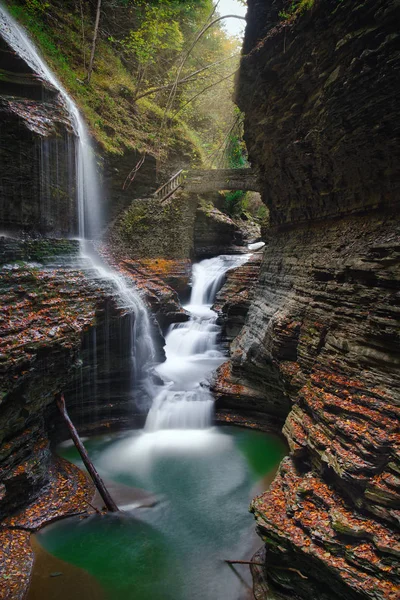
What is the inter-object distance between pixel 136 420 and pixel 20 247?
6.38m

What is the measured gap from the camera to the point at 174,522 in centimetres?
685

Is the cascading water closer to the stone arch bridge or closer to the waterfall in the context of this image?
the waterfall

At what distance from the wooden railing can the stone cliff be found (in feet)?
30.6

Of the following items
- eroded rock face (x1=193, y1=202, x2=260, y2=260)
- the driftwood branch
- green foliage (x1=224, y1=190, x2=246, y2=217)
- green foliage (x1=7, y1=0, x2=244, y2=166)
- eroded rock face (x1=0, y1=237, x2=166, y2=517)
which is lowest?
the driftwood branch

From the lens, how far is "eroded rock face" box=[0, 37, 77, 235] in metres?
10.9

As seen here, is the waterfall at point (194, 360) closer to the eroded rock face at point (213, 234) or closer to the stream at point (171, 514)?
the stream at point (171, 514)

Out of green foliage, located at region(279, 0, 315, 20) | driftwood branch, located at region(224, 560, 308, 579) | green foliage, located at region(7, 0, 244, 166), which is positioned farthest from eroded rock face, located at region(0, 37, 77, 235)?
driftwood branch, located at region(224, 560, 308, 579)

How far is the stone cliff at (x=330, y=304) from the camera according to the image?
4762mm

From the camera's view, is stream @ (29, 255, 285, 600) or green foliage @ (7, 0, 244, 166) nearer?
stream @ (29, 255, 285, 600)

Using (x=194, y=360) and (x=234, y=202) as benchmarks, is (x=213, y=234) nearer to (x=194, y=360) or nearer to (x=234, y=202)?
(x=234, y=202)

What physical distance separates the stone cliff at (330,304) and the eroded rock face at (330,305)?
1.0 inches

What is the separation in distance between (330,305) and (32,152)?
10.9m

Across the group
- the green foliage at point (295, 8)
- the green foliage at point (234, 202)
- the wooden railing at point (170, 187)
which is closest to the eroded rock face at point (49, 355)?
the wooden railing at point (170, 187)

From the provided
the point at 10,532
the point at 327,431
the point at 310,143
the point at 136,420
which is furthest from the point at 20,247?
the point at 327,431
